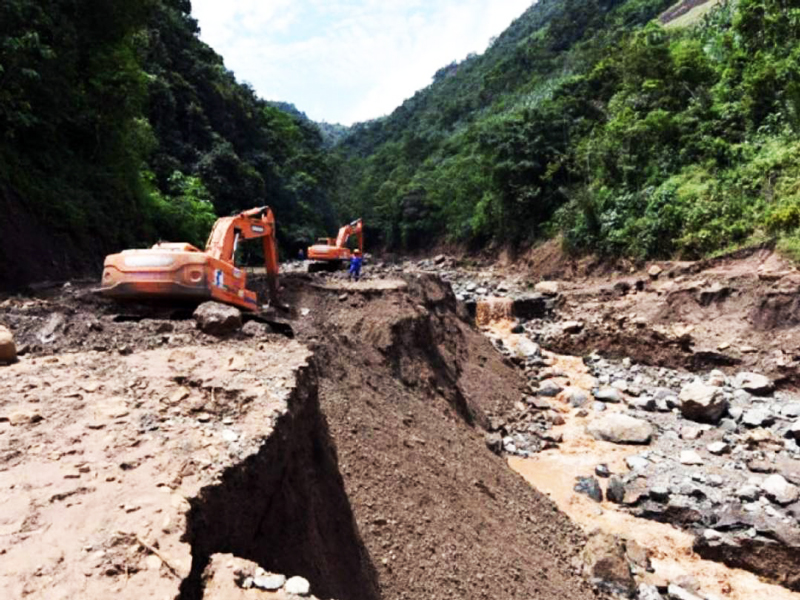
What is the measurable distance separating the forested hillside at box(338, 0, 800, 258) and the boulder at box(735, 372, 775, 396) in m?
4.73

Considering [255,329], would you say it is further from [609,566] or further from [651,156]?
[651,156]

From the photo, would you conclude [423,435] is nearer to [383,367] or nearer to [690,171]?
[383,367]

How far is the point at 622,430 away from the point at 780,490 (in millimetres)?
3355

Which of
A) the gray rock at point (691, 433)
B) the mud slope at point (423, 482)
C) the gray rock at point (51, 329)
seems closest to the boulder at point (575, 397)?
the gray rock at point (691, 433)

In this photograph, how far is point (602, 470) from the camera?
1099 centimetres

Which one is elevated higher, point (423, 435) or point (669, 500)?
point (423, 435)

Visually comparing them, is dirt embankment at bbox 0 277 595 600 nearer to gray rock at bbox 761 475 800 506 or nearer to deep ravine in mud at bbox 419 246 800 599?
deep ravine in mud at bbox 419 246 800 599

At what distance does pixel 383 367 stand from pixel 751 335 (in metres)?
10.7

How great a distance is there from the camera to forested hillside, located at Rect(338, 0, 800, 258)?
19.3 meters

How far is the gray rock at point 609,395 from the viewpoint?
47.8 ft

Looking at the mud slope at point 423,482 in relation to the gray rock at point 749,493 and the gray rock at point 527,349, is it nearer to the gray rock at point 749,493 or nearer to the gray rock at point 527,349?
the gray rock at point 749,493

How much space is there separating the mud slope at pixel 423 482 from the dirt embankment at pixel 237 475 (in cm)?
3

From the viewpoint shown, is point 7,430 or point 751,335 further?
point 751,335

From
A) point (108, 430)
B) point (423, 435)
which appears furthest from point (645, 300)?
point (108, 430)
